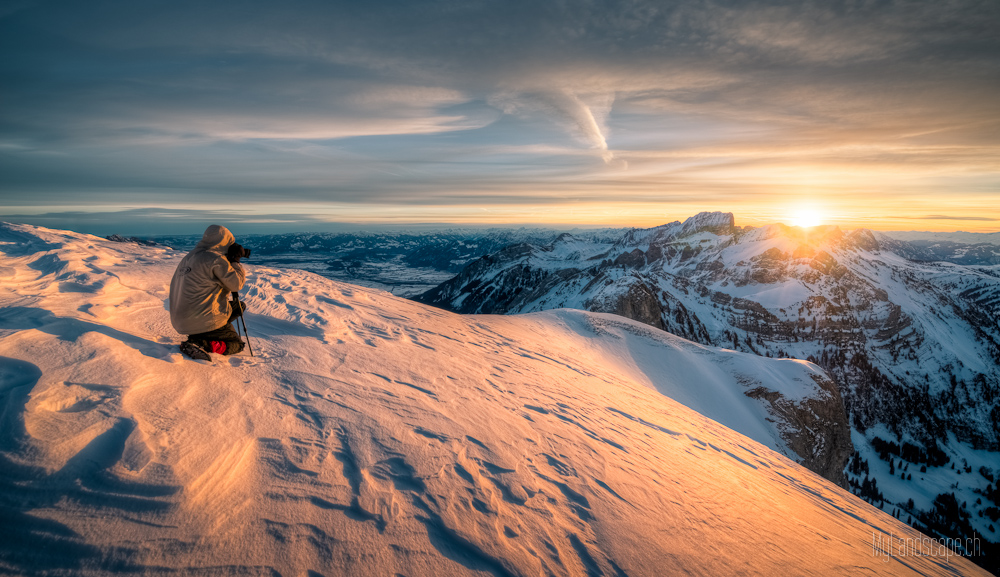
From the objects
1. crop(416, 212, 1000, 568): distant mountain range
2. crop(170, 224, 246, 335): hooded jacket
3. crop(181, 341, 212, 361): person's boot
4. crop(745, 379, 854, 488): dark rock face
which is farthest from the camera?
crop(416, 212, 1000, 568): distant mountain range

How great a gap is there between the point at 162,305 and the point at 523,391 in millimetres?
8194

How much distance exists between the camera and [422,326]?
12.8m

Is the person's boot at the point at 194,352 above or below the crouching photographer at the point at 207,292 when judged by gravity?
below

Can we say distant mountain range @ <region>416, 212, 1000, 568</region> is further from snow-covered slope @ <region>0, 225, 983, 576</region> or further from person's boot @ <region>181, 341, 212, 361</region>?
person's boot @ <region>181, 341, 212, 361</region>

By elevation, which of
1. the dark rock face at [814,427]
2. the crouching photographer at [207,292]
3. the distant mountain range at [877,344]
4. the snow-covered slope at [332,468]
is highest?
the crouching photographer at [207,292]

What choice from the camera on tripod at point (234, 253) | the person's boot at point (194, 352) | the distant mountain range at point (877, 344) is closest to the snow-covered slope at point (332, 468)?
the person's boot at point (194, 352)

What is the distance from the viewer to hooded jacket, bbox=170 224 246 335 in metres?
5.64

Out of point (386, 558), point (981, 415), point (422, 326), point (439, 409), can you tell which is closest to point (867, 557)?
point (439, 409)

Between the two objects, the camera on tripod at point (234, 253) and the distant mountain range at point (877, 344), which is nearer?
the camera on tripod at point (234, 253)

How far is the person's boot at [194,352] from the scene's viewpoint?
5.92 m

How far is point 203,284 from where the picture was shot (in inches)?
225

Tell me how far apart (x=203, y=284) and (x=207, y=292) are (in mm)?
149

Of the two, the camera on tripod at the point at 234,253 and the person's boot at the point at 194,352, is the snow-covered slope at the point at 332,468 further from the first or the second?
the camera on tripod at the point at 234,253

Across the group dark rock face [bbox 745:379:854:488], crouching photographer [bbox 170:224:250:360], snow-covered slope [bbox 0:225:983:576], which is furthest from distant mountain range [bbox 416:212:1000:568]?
crouching photographer [bbox 170:224:250:360]
